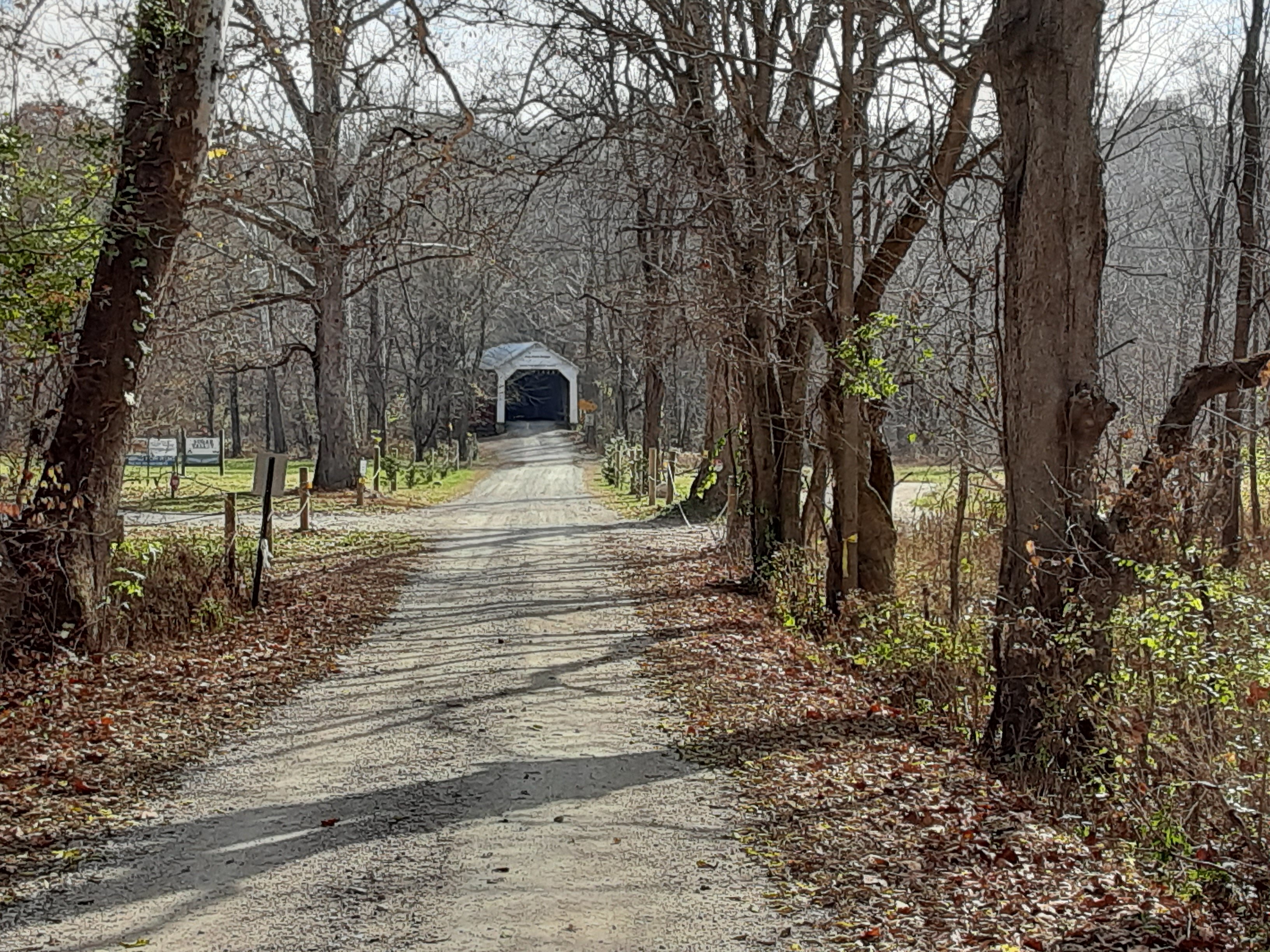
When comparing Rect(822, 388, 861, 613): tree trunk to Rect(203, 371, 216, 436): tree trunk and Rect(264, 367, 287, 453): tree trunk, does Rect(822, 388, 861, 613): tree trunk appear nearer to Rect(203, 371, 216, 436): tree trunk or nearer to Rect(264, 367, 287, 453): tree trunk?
Rect(264, 367, 287, 453): tree trunk

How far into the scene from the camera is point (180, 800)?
614 cm

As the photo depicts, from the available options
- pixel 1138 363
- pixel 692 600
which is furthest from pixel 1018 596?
pixel 1138 363

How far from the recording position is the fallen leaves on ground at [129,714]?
567 centimetres

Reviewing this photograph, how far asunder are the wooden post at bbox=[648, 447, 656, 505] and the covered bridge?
38474 millimetres

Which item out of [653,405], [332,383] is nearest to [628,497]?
[653,405]

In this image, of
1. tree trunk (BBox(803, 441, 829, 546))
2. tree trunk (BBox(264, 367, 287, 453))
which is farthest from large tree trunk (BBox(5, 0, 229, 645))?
tree trunk (BBox(264, 367, 287, 453))

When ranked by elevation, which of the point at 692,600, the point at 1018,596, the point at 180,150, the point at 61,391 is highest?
the point at 180,150

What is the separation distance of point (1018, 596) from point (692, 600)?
277 inches

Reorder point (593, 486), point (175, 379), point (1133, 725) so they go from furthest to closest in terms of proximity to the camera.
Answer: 1. point (593, 486)
2. point (175, 379)
3. point (1133, 725)

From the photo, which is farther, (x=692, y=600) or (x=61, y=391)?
(x=692, y=600)

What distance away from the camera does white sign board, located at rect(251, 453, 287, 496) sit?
12312mm

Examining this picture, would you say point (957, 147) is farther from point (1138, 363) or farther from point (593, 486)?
point (593, 486)

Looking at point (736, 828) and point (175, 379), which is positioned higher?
point (175, 379)

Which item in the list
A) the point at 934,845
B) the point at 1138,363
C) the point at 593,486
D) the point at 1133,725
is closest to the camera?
the point at 934,845
